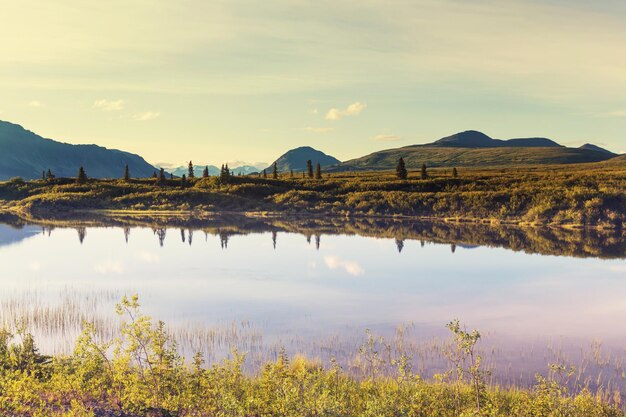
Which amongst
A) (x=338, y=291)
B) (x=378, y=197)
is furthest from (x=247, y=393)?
(x=378, y=197)

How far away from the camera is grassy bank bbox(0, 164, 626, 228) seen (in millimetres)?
85125

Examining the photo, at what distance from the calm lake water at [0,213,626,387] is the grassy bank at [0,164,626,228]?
21202 millimetres

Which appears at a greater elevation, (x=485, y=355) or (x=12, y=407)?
(x=12, y=407)

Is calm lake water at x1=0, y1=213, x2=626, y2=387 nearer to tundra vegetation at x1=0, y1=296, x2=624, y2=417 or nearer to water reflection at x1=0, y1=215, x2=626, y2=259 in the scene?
water reflection at x1=0, y1=215, x2=626, y2=259

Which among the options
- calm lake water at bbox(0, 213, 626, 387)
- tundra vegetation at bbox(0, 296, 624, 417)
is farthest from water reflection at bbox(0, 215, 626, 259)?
tundra vegetation at bbox(0, 296, 624, 417)

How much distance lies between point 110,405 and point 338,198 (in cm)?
9779

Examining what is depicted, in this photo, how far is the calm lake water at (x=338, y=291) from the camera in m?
22.4

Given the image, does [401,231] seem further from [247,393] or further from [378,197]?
[247,393]

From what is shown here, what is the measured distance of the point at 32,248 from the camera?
54156mm

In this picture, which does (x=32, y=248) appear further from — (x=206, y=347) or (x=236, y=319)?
(x=206, y=347)

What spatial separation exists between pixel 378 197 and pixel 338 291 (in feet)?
238

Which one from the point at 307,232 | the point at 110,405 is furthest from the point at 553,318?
the point at 307,232

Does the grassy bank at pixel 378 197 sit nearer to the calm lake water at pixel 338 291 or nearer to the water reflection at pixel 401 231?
the water reflection at pixel 401 231

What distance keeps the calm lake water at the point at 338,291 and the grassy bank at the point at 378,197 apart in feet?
69.6
